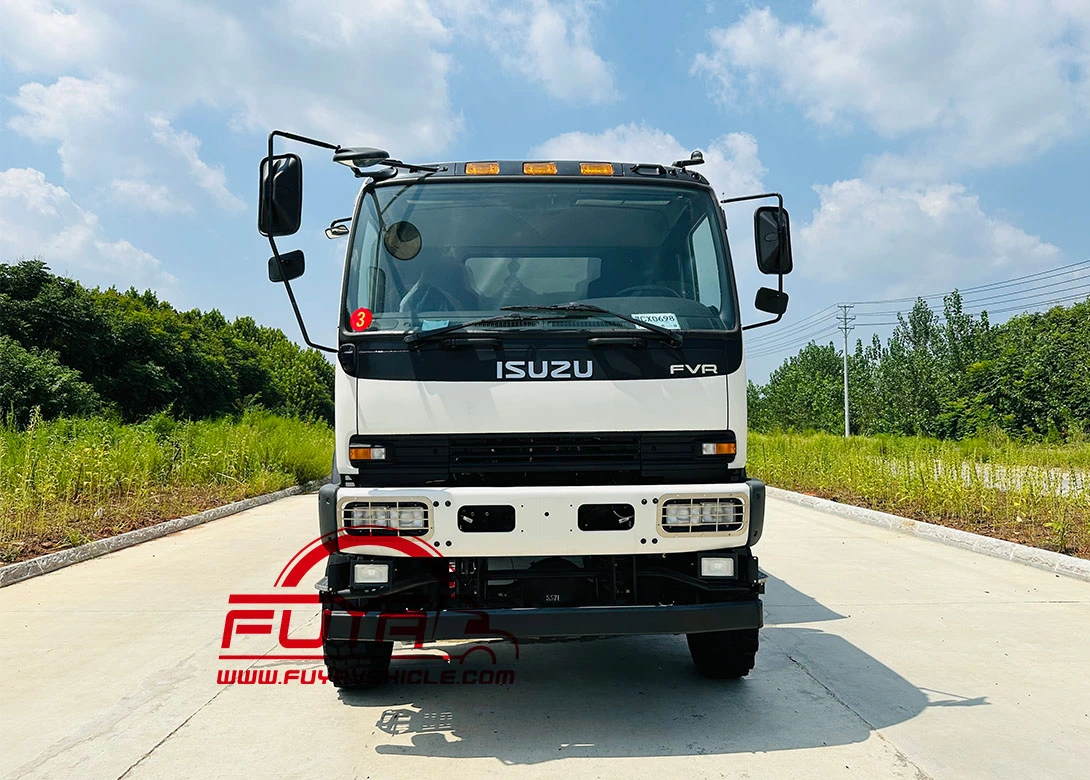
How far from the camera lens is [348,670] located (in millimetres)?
4711

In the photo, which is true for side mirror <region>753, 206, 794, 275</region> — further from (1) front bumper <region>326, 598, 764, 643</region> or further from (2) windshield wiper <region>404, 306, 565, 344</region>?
(1) front bumper <region>326, 598, 764, 643</region>

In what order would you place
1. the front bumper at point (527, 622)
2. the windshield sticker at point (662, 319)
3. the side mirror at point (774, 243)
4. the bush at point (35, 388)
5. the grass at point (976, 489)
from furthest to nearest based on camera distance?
1. the bush at point (35, 388)
2. the grass at point (976, 489)
3. the side mirror at point (774, 243)
4. the windshield sticker at point (662, 319)
5. the front bumper at point (527, 622)

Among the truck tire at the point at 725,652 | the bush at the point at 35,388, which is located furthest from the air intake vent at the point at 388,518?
the bush at the point at 35,388

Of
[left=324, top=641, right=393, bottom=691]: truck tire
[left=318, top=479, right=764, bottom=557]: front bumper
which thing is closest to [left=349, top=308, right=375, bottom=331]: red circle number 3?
[left=318, top=479, right=764, bottom=557]: front bumper

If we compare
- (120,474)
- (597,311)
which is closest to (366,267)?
(597,311)

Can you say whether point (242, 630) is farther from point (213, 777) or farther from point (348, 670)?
point (213, 777)

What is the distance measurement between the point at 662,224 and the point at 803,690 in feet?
8.68

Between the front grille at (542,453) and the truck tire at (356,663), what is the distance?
117cm

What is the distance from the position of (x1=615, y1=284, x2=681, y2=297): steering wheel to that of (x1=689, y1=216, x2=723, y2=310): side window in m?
0.14

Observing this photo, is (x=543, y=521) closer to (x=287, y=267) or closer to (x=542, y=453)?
(x=542, y=453)

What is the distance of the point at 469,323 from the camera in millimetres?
4281

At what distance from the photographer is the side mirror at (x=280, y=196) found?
4504 millimetres

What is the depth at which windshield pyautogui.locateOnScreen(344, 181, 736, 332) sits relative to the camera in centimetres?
447

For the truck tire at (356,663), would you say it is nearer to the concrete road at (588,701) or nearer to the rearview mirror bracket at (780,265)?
the concrete road at (588,701)
